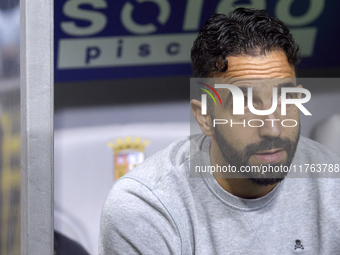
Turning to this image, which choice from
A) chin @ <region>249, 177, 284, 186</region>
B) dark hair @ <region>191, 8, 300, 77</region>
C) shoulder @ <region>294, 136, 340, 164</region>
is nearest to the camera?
dark hair @ <region>191, 8, 300, 77</region>

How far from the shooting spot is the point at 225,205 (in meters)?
1.50

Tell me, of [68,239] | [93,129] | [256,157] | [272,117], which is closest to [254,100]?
[272,117]

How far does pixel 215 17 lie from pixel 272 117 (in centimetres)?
40

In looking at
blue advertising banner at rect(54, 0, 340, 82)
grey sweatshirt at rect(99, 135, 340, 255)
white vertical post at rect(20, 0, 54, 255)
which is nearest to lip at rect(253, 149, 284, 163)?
grey sweatshirt at rect(99, 135, 340, 255)

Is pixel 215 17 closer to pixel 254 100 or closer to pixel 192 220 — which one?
pixel 254 100

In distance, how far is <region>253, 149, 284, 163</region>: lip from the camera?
1481 millimetres

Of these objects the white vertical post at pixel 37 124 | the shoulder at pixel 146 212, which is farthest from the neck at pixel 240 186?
the white vertical post at pixel 37 124

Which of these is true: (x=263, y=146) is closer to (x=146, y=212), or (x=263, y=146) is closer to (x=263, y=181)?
(x=263, y=181)

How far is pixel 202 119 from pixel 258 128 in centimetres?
21

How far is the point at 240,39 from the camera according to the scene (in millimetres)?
1414

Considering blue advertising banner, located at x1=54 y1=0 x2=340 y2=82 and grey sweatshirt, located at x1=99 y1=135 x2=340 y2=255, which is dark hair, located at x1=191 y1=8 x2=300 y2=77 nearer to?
blue advertising banner, located at x1=54 y1=0 x2=340 y2=82

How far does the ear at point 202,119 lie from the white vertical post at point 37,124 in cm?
50

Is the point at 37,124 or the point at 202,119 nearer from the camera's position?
the point at 37,124

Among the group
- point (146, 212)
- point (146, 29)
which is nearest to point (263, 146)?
point (146, 212)
